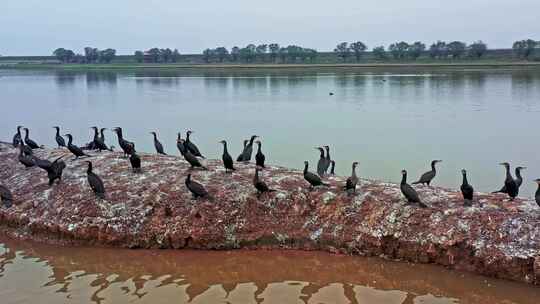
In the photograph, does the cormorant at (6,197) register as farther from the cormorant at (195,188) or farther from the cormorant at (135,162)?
the cormorant at (195,188)

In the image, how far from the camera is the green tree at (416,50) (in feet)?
476

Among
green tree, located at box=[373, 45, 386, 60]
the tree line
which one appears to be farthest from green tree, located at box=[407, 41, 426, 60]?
the tree line

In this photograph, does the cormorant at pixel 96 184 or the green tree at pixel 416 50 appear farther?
the green tree at pixel 416 50

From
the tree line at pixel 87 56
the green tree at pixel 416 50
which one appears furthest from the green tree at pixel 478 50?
the tree line at pixel 87 56

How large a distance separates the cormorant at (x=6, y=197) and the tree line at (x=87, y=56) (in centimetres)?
16557

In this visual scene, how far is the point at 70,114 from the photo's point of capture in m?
47.1

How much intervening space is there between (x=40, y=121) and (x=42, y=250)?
31.2 meters

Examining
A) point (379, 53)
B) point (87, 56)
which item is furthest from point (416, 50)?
point (87, 56)

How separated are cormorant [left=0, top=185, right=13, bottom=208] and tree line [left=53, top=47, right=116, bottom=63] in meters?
166

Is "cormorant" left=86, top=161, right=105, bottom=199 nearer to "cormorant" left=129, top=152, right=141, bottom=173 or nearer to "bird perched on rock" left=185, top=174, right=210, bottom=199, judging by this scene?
"cormorant" left=129, top=152, right=141, bottom=173

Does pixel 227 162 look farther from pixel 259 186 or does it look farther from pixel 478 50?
pixel 478 50

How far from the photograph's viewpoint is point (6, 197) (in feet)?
50.6

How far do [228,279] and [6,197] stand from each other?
24.8 ft

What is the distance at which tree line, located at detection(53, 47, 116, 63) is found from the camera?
6814 inches
